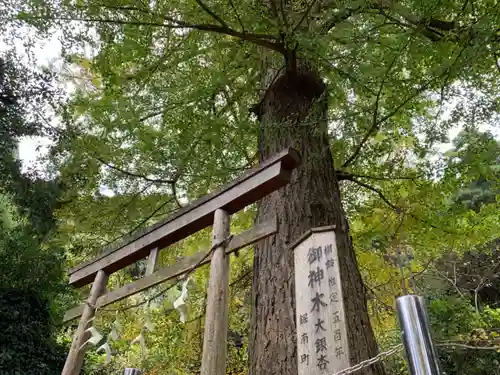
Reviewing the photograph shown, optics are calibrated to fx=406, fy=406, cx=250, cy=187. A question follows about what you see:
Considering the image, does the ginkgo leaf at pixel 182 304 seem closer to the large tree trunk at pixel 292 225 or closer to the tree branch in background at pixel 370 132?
the large tree trunk at pixel 292 225

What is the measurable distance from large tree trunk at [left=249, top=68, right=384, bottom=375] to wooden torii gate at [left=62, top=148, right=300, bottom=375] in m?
0.52

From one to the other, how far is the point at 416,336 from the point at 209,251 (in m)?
1.28

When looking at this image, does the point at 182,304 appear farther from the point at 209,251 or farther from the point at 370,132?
the point at 370,132

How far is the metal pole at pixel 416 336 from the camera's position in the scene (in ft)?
3.64

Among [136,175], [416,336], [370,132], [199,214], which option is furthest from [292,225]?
[416,336]

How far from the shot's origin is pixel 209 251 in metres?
2.23

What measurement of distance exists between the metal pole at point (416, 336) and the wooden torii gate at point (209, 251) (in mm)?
945

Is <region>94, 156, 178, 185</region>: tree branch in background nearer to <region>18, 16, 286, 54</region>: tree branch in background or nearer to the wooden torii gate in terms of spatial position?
the wooden torii gate

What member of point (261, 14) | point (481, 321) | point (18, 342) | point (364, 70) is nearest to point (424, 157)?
point (364, 70)

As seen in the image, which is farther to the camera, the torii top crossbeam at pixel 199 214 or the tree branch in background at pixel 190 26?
the tree branch in background at pixel 190 26

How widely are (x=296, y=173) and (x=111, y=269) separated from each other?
Answer: 1566mm

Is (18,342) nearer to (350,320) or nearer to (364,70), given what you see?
(350,320)

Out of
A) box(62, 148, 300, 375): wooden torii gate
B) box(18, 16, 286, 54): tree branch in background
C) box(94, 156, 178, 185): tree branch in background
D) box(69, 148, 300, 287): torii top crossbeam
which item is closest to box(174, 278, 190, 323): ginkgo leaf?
box(62, 148, 300, 375): wooden torii gate

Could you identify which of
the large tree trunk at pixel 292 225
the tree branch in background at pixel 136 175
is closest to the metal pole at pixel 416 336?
the large tree trunk at pixel 292 225
